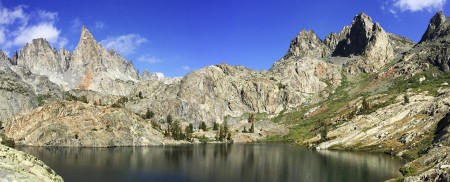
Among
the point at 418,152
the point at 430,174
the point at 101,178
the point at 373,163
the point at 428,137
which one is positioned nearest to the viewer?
the point at 430,174

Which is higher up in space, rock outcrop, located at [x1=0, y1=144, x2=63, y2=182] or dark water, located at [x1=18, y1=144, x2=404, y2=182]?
rock outcrop, located at [x1=0, y1=144, x2=63, y2=182]

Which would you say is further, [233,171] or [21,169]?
[233,171]

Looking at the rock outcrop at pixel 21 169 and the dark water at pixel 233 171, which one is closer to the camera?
the rock outcrop at pixel 21 169

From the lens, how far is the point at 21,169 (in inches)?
2453

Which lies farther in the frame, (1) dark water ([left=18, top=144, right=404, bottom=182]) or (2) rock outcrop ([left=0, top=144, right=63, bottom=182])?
(1) dark water ([left=18, top=144, right=404, bottom=182])

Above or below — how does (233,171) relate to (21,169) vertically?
below

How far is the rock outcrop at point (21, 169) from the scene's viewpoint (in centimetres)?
5851

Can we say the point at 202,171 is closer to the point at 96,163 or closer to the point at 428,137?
the point at 96,163

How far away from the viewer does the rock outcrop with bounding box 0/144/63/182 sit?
58.5m

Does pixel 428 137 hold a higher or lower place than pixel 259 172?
higher

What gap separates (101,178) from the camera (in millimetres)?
123625

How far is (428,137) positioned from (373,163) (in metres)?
45.0

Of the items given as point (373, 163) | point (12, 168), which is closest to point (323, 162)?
point (373, 163)

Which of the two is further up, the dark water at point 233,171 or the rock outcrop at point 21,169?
the rock outcrop at point 21,169
